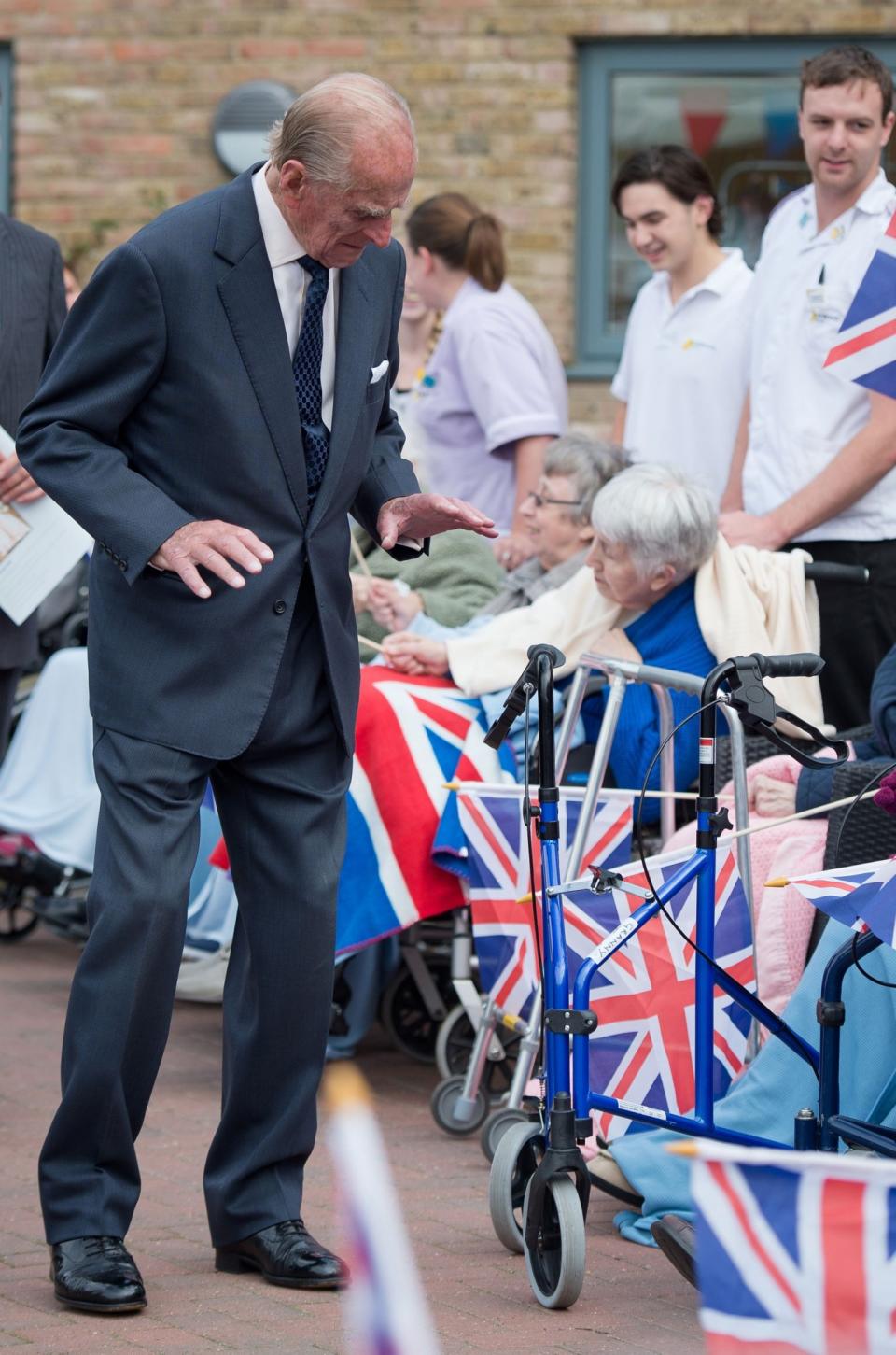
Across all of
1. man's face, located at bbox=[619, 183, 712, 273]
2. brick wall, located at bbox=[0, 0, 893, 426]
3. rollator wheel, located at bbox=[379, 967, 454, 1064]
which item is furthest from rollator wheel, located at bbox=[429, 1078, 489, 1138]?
brick wall, located at bbox=[0, 0, 893, 426]

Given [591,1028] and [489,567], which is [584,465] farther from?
[591,1028]

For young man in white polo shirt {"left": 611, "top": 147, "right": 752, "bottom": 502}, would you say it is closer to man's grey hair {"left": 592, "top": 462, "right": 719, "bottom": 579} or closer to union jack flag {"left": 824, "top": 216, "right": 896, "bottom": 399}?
man's grey hair {"left": 592, "top": 462, "right": 719, "bottom": 579}

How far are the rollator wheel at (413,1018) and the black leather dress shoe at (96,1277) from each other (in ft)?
6.99

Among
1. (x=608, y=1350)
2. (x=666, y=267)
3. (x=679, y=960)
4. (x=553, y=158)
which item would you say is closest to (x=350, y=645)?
(x=679, y=960)

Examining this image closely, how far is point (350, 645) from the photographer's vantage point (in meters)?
3.52

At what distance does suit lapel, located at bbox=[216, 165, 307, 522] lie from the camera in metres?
3.31

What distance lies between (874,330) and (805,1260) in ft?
9.28

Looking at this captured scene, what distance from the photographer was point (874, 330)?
429 cm

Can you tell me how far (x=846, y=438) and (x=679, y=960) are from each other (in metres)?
1.86

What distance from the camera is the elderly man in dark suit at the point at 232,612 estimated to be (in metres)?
3.24

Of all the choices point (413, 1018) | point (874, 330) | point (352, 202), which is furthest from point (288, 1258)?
point (874, 330)

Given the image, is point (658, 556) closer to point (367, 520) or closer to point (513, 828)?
point (513, 828)

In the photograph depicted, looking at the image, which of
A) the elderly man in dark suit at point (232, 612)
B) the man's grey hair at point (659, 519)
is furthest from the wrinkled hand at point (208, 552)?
the man's grey hair at point (659, 519)

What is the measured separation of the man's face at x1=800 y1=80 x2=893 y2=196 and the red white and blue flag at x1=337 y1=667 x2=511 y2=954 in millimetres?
1577
